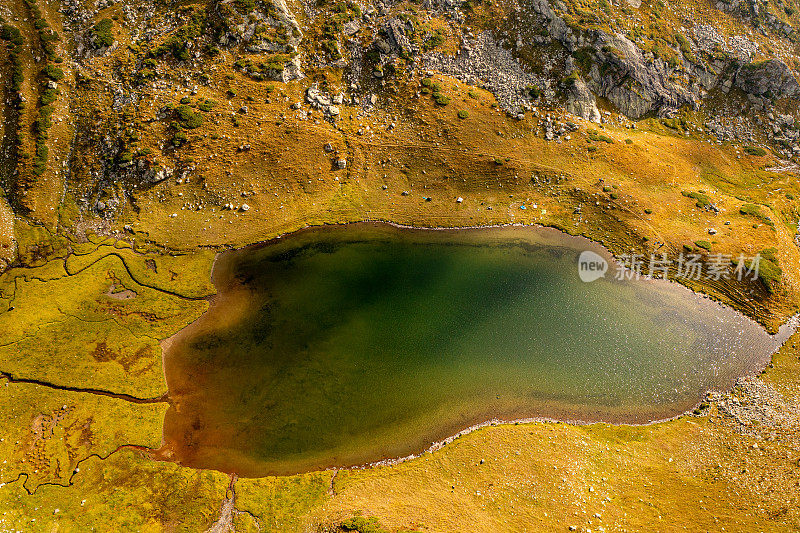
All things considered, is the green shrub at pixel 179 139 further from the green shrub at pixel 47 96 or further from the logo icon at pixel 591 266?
the logo icon at pixel 591 266

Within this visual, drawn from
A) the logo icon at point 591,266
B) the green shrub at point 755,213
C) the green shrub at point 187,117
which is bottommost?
the logo icon at point 591,266

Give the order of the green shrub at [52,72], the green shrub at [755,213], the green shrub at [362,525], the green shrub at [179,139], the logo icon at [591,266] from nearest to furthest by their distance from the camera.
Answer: the green shrub at [362,525] < the logo icon at [591,266] < the green shrub at [52,72] < the green shrub at [179,139] < the green shrub at [755,213]

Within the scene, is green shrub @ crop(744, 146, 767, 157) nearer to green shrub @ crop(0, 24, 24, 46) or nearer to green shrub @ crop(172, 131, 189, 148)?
green shrub @ crop(172, 131, 189, 148)

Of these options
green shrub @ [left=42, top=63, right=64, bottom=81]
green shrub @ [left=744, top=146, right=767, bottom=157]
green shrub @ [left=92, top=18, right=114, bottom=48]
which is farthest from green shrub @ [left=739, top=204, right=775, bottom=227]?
green shrub @ [left=42, top=63, right=64, bottom=81]

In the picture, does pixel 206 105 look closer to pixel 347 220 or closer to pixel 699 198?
pixel 347 220

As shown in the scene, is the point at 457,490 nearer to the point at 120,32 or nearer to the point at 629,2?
the point at 120,32

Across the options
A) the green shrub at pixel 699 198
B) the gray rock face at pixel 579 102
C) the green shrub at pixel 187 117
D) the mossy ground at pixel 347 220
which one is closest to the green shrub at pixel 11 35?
the mossy ground at pixel 347 220

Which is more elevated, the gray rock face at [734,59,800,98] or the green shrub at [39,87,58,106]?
the gray rock face at [734,59,800,98]
